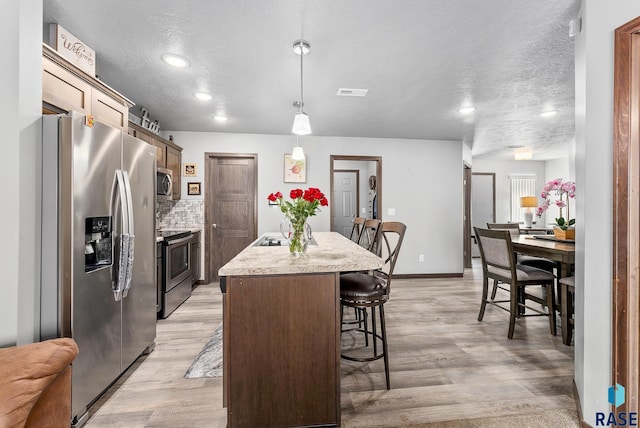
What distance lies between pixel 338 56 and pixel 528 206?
5918 mm

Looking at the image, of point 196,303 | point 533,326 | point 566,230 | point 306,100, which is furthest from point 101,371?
point 566,230

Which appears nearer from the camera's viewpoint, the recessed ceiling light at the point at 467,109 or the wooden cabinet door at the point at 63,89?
the wooden cabinet door at the point at 63,89

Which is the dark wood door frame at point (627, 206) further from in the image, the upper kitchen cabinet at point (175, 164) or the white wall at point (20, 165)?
the upper kitchen cabinet at point (175, 164)

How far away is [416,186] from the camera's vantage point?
505 cm

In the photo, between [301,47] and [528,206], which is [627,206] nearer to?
[301,47]

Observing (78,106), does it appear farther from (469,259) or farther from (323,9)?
(469,259)

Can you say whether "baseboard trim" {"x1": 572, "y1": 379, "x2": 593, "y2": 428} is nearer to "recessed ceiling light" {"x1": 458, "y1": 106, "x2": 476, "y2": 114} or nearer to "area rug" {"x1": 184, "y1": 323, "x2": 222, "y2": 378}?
→ "area rug" {"x1": 184, "y1": 323, "x2": 222, "y2": 378}

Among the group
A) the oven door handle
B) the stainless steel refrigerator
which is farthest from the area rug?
the oven door handle

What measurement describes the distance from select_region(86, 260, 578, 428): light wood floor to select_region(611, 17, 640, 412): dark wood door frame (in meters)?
0.61

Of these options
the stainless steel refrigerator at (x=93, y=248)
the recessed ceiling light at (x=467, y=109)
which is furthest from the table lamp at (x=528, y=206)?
the stainless steel refrigerator at (x=93, y=248)

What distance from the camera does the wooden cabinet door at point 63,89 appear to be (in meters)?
1.64

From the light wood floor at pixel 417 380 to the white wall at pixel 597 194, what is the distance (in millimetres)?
437

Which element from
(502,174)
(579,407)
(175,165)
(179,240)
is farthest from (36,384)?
(502,174)

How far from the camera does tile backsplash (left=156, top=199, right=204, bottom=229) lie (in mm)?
4478
